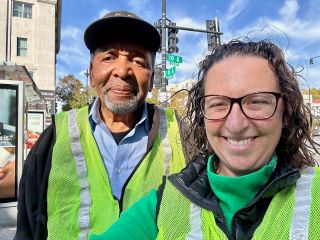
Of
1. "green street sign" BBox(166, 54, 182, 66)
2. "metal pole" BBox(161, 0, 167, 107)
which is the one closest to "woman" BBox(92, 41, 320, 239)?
Result: "metal pole" BBox(161, 0, 167, 107)

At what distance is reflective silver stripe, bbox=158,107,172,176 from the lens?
2.10 metres

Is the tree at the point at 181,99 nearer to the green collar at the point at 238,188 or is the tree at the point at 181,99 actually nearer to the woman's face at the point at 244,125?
the woman's face at the point at 244,125

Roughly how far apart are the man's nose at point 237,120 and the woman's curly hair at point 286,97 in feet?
0.63

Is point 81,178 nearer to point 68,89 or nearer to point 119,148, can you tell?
point 119,148

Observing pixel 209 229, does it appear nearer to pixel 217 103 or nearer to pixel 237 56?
pixel 217 103

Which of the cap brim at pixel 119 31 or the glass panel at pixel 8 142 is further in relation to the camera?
the glass panel at pixel 8 142

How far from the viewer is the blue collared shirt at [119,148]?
6.59 ft

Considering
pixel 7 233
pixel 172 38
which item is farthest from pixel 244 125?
pixel 172 38

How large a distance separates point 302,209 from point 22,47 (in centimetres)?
3309

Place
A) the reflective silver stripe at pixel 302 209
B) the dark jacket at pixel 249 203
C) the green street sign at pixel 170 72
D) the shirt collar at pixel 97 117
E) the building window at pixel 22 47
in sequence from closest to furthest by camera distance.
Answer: the reflective silver stripe at pixel 302 209
the dark jacket at pixel 249 203
the shirt collar at pixel 97 117
the green street sign at pixel 170 72
the building window at pixel 22 47

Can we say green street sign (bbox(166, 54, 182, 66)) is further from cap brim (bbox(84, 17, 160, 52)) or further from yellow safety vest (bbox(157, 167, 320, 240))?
yellow safety vest (bbox(157, 167, 320, 240))

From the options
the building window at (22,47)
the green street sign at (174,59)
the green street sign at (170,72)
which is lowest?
the green street sign at (170,72)

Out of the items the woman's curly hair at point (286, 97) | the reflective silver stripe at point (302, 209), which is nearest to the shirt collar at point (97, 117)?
the woman's curly hair at point (286, 97)

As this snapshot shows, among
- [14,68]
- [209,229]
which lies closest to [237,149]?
[209,229]
